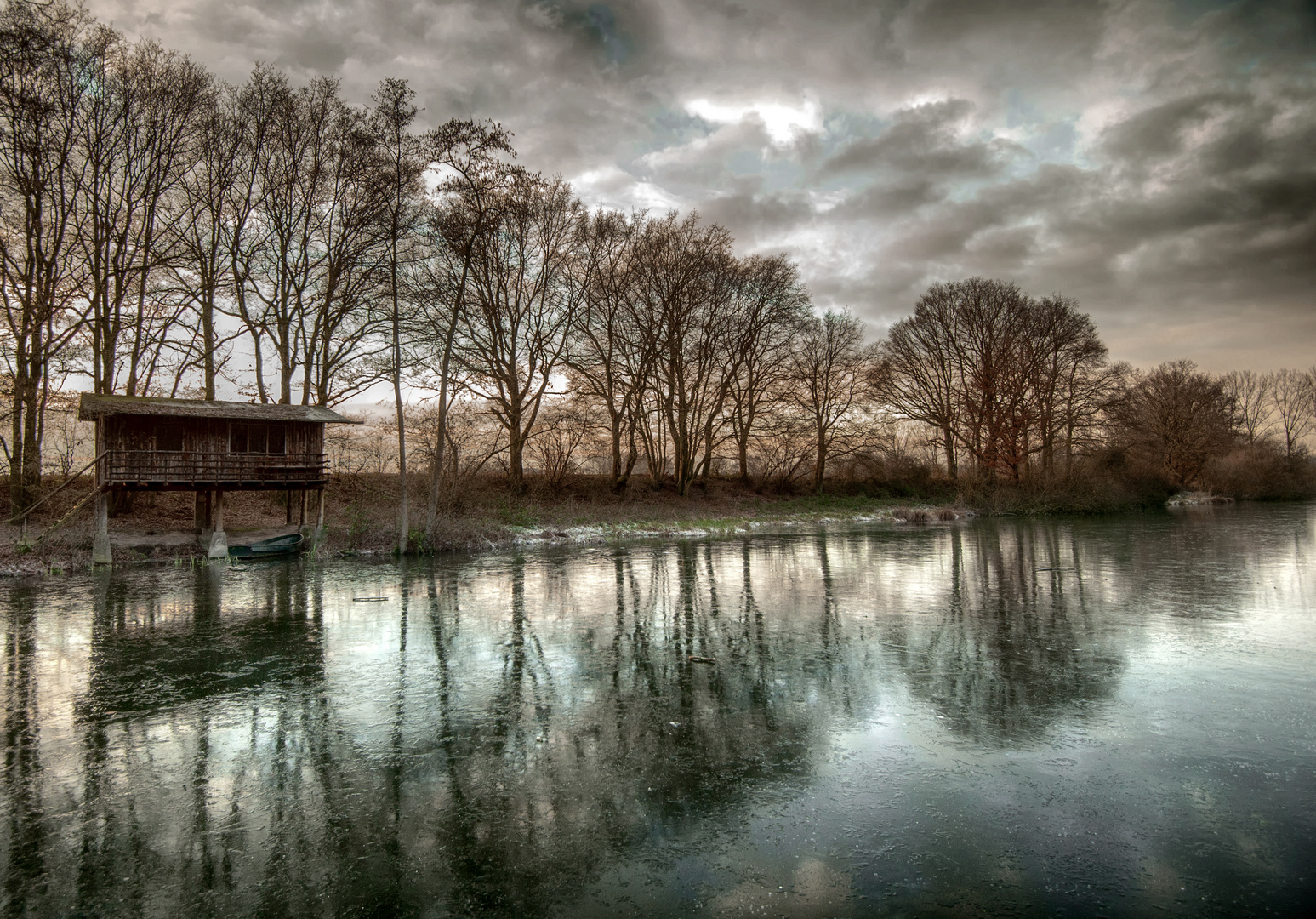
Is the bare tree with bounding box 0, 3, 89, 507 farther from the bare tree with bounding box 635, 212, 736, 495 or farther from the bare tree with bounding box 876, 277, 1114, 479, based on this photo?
the bare tree with bounding box 876, 277, 1114, 479

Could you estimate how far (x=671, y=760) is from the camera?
16.5 feet

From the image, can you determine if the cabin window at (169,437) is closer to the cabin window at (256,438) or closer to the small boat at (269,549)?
the cabin window at (256,438)

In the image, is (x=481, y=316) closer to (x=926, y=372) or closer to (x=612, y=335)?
(x=612, y=335)

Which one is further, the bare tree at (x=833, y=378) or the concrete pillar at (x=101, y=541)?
the bare tree at (x=833, y=378)

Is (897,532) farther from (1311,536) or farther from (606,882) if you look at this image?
(606,882)

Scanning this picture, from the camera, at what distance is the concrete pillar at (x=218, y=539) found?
19859 millimetres

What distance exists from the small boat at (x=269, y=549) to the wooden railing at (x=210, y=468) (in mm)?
1674

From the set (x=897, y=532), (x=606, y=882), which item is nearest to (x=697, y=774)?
(x=606, y=882)

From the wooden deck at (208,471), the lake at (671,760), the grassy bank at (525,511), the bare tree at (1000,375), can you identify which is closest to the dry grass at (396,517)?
the grassy bank at (525,511)

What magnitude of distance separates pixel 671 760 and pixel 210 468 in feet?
65.4

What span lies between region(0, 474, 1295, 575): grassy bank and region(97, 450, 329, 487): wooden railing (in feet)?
5.43

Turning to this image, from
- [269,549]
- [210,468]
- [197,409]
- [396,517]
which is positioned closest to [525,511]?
[396,517]

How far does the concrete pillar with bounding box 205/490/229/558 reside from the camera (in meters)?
19.9

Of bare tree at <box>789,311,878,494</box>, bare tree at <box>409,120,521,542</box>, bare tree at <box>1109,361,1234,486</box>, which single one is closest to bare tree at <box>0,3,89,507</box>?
bare tree at <box>409,120,521,542</box>
